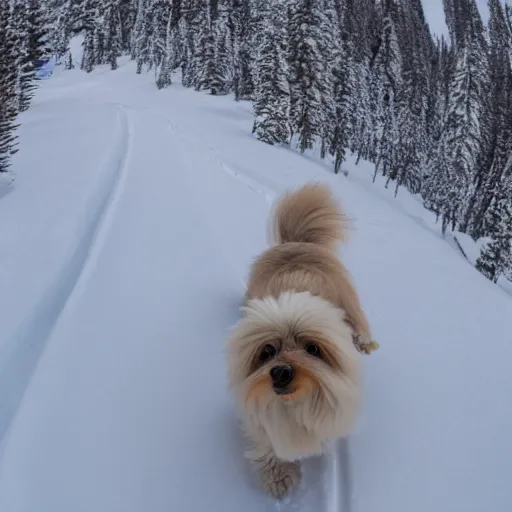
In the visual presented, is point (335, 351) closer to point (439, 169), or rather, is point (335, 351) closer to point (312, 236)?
point (312, 236)

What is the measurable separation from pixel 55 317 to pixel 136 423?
1422mm

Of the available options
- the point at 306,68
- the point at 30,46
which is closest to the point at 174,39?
the point at 306,68

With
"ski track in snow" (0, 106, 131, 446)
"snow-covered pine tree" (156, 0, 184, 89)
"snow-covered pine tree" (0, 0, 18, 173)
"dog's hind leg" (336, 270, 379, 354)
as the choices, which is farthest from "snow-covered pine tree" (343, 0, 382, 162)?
"dog's hind leg" (336, 270, 379, 354)

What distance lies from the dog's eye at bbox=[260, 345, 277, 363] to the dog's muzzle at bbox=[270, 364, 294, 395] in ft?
0.44

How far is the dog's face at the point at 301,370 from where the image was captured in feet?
6.47

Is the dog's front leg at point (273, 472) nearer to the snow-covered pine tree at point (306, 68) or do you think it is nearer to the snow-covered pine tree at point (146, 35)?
the snow-covered pine tree at point (306, 68)

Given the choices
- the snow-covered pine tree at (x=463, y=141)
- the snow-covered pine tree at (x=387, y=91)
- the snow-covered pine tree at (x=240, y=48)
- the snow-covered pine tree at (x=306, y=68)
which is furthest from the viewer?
the snow-covered pine tree at (x=387, y=91)

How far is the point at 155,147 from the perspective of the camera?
12445 millimetres

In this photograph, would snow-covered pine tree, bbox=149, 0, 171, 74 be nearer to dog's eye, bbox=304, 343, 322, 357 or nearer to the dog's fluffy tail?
the dog's fluffy tail

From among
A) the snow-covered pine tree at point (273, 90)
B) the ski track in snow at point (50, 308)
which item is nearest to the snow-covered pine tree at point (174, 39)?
the snow-covered pine tree at point (273, 90)

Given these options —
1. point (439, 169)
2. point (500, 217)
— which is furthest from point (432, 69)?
point (500, 217)

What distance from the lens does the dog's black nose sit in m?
1.89

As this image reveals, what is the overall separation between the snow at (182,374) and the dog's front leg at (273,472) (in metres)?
0.06

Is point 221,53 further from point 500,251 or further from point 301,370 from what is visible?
point 301,370
